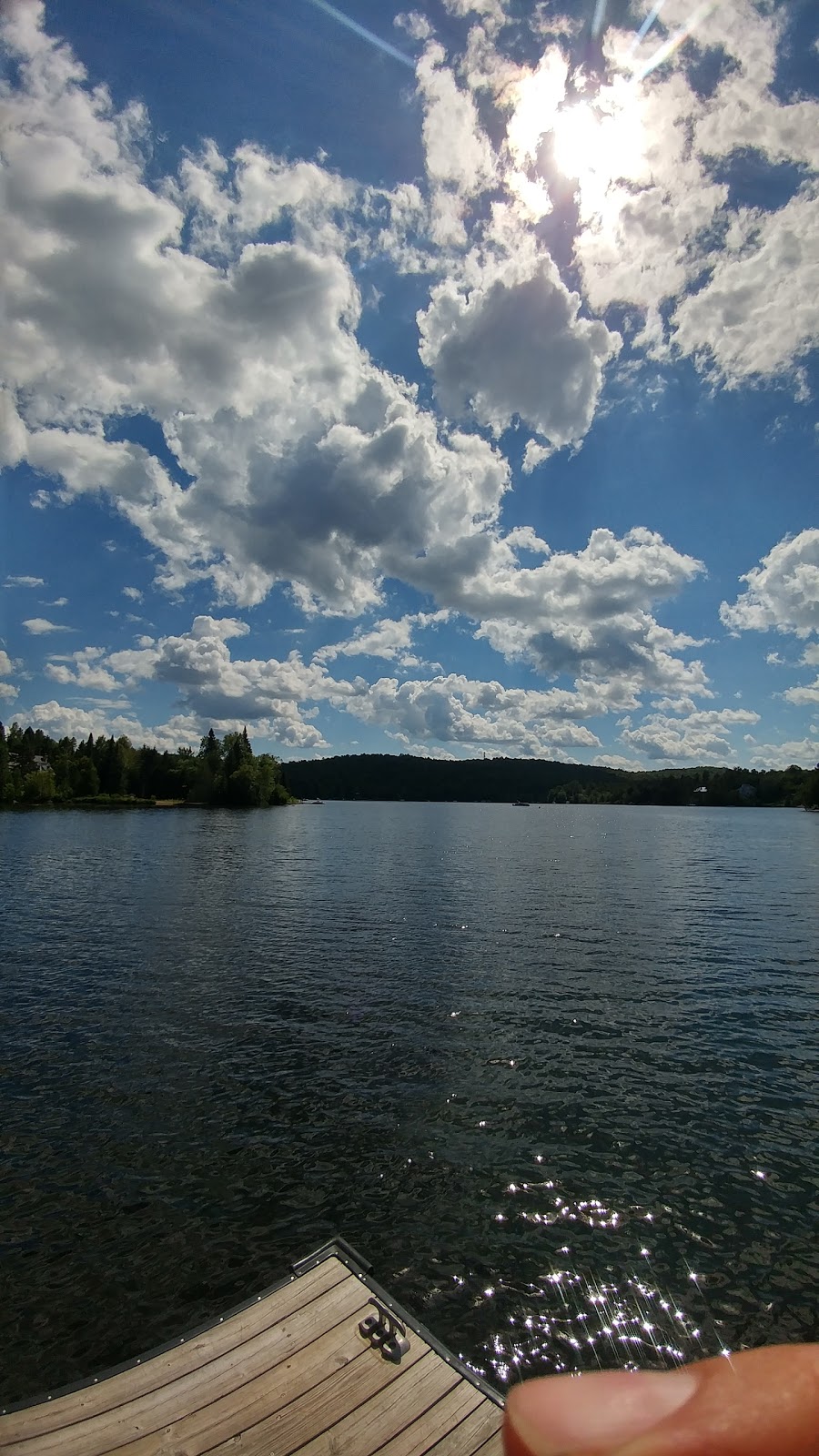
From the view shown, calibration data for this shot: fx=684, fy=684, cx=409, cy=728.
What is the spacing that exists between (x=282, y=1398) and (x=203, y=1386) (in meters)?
1.19

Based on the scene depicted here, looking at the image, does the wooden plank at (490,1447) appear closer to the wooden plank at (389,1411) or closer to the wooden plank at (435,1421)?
the wooden plank at (435,1421)


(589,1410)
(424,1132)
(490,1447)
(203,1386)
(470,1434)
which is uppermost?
(589,1410)

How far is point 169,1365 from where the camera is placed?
1025cm

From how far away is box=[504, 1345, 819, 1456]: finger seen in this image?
2.04 m

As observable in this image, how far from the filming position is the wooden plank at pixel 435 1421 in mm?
9289

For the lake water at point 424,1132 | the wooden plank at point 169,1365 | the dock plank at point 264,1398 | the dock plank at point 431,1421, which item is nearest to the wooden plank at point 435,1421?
the dock plank at point 431,1421

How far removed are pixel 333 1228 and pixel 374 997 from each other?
16.2 metres

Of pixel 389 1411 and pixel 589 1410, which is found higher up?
pixel 589 1410

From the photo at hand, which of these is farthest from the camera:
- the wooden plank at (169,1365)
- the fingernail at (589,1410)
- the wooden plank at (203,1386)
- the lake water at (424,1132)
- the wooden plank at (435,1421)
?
the lake water at (424,1132)

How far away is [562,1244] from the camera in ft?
47.9

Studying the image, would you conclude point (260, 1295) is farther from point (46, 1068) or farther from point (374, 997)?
point (374, 997)

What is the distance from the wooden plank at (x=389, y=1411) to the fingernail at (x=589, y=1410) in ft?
31.9

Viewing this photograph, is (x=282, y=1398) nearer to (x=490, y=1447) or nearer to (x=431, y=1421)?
(x=431, y=1421)

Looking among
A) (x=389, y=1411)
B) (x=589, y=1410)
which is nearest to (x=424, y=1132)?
(x=389, y=1411)
